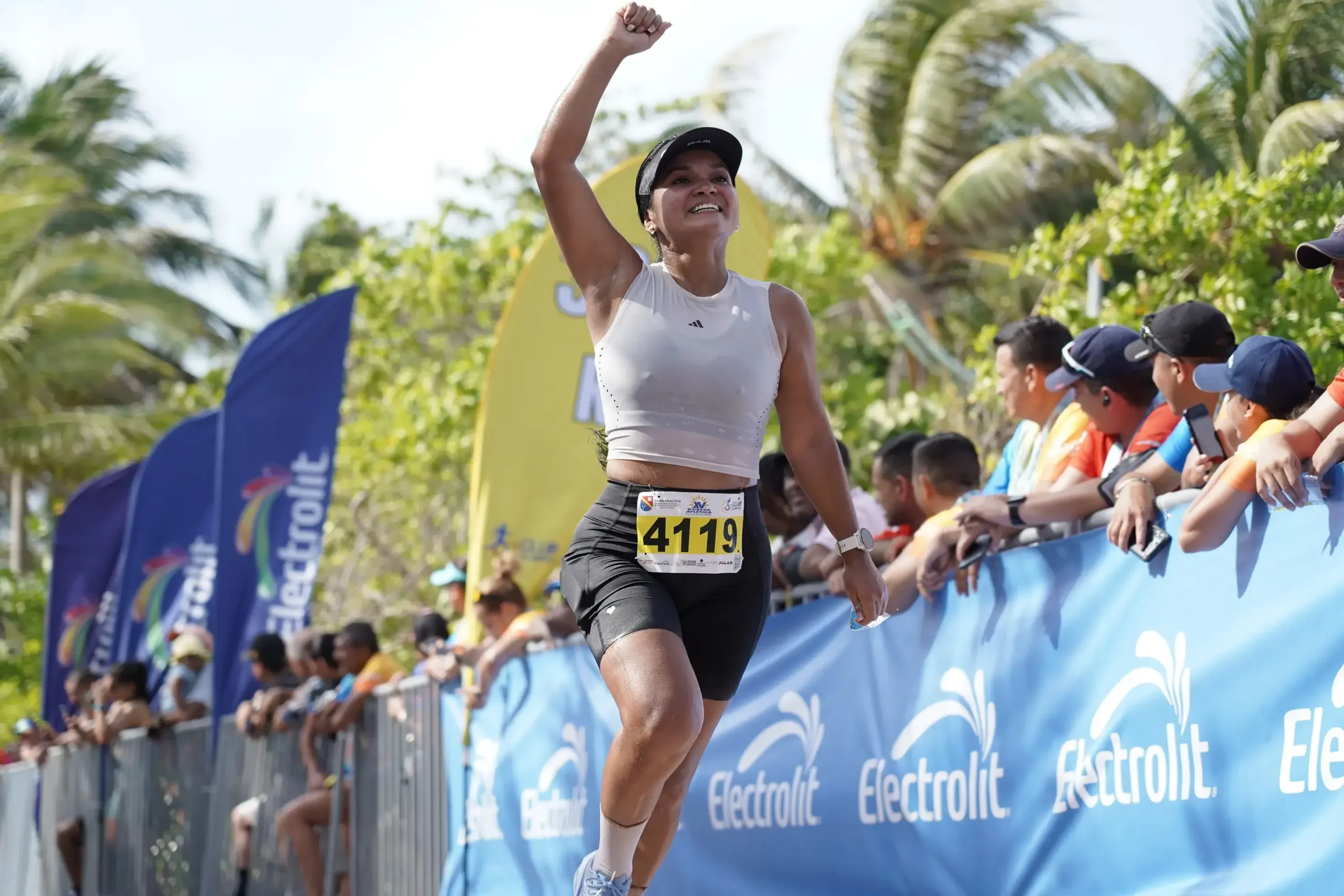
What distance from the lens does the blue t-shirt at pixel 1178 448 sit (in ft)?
17.3

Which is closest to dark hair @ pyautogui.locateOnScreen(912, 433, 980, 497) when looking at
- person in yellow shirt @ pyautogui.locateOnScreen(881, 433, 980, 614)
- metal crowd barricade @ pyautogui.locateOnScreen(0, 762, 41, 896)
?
person in yellow shirt @ pyautogui.locateOnScreen(881, 433, 980, 614)

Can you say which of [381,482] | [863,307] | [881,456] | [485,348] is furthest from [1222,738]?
[863,307]

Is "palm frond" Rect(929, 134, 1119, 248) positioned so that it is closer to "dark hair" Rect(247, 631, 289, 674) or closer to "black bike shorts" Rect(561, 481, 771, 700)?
"dark hair" Rect(247, 631, 289, 674)

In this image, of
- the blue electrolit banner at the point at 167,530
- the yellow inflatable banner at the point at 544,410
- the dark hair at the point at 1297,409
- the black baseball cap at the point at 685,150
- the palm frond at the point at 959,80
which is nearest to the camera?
the black baseball cap at the point at 685,150

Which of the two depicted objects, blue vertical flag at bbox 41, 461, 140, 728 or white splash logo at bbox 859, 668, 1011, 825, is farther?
blue vertical flag at bbox 41, 461, 140, 728

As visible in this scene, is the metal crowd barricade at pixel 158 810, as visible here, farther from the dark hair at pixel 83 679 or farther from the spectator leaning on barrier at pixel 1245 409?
the spectator leaning on barrier at pixel 1245 409

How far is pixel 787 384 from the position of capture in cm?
474

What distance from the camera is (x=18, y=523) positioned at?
2902 cm

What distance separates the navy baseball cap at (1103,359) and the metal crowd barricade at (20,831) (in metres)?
11.7

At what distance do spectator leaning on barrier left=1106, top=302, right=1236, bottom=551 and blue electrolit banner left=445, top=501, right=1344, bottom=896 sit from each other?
15.7 inches

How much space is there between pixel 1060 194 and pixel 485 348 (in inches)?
411

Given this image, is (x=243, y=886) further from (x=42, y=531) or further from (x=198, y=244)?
(x=198, y=244)

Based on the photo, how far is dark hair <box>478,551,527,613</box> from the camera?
30.5 ft

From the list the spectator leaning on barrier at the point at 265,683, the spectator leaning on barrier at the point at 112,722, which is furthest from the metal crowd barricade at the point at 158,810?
the spectator leaning on barrier at the point at 265,683
